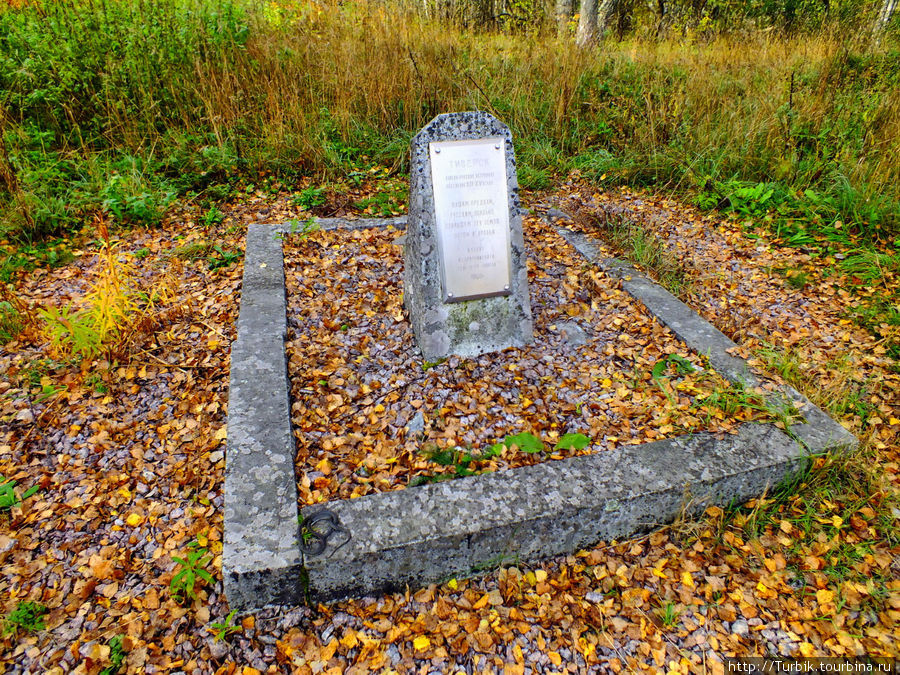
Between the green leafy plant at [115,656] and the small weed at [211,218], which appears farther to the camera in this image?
the small weed at [211,218]

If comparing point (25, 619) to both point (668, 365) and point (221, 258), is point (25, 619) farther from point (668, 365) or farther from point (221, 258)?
point (668, 365)

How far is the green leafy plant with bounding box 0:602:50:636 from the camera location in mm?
1638

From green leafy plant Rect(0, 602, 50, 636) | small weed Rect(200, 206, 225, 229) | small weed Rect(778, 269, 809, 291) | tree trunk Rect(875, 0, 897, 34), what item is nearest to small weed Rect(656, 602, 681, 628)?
green leafy plant Rect(0, 602, 50, 636)

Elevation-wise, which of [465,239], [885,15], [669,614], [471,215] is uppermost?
[885,15]

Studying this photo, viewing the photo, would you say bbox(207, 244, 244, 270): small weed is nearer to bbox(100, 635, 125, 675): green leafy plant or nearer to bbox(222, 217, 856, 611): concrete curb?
bbox(222, 217, 856, 611): concrete curb

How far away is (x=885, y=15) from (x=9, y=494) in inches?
376

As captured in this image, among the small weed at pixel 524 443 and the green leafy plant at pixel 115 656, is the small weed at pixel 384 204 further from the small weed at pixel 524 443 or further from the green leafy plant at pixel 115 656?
the green leafy plant at pixel 115 656

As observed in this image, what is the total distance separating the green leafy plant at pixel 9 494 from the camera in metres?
2.02

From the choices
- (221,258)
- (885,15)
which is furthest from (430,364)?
(885,15)

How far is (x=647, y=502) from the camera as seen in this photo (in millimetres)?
1941

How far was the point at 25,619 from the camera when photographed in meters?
1.67

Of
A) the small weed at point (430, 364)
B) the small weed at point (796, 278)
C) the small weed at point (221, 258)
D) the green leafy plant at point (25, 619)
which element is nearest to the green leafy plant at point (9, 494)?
the green leafy plant at point (25, 619)

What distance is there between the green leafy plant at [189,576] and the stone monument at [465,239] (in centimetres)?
133

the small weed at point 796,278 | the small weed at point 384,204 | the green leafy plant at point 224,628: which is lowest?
the small weed at point 796,278
